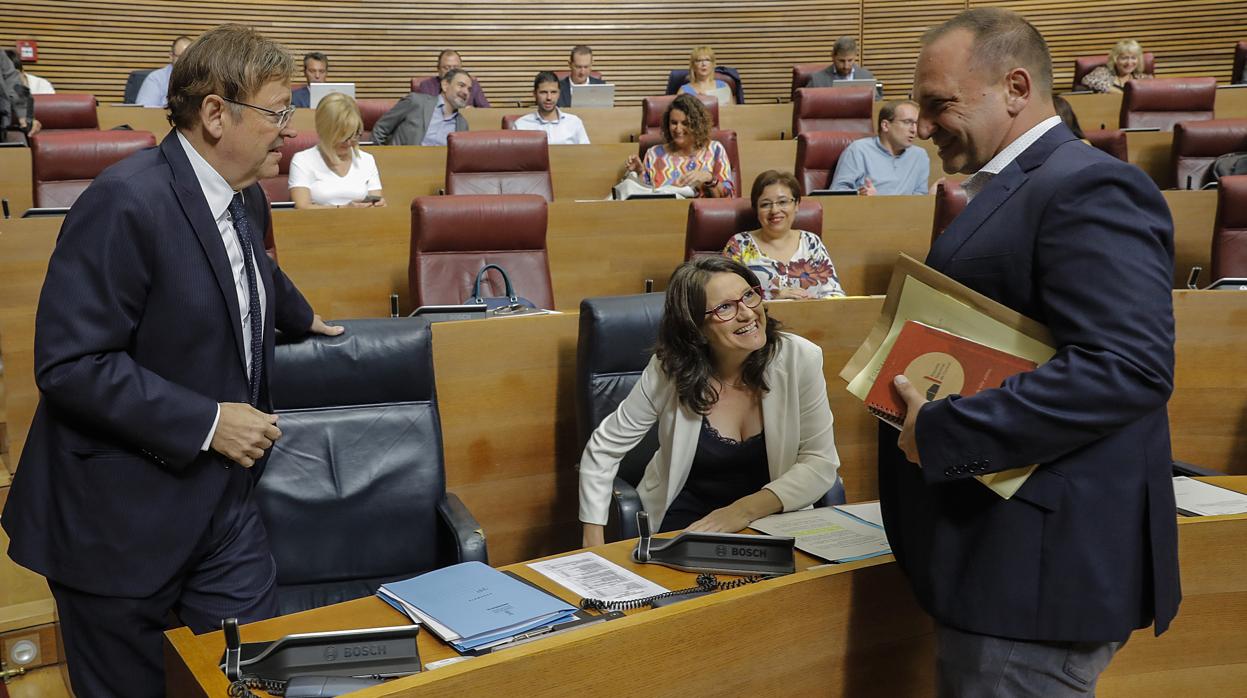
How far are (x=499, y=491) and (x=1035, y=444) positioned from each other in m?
1.37

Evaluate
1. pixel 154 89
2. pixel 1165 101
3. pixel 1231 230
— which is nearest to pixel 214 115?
pixel 1231 230

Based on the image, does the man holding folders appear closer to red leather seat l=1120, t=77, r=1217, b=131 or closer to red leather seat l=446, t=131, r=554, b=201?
red leather seat l=446, t=131, r=554, b=201

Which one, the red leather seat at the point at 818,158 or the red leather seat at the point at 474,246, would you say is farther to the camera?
the red leather seat at the point at 818,158

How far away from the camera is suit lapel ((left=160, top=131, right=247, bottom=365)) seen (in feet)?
3.70

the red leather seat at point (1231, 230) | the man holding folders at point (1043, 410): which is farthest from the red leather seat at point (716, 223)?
the man holding folders at point (1043, 410)

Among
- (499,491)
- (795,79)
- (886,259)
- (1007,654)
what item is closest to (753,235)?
(886,259)

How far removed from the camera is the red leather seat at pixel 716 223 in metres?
3.11

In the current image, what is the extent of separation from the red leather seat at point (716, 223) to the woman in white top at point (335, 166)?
1.12 meters

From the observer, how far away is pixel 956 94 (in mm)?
938

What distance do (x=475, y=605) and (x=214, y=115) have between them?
632 mm

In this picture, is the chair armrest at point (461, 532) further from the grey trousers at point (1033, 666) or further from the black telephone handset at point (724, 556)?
the grey trousers at point (1033, 666)

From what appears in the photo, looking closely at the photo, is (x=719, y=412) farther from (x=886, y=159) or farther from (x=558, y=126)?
(x=558, y=126)

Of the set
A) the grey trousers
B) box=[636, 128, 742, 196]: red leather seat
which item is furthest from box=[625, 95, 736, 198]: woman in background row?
the grey trousers

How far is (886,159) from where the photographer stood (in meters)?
4.15
